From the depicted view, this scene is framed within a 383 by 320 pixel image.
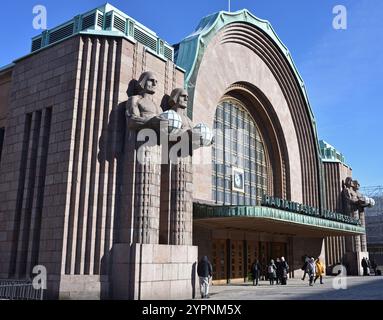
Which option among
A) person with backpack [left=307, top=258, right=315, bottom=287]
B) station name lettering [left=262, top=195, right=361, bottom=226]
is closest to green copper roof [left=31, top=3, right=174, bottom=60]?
station name lettering [left=262, top=195, right=361, bottom=226]

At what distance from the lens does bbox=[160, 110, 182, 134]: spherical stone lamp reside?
17594 millimetres

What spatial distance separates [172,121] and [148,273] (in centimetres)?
590

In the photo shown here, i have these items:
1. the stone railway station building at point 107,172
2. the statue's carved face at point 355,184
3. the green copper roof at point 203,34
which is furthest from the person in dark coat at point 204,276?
the statue's carved face at point 355,184

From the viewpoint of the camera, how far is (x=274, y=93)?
32.4 meters

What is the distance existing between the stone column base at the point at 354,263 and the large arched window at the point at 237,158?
10.7m

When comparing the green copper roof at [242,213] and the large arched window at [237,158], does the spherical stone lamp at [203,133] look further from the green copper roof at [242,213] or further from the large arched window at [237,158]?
the large arched window at [237,158]

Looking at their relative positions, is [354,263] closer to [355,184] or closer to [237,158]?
[355,184]

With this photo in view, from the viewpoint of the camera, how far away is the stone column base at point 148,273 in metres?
15.9

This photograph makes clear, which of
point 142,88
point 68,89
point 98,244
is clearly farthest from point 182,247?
point 68,89

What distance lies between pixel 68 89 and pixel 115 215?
5.34 metres

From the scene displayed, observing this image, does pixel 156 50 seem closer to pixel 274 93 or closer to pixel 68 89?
pixel 68 89

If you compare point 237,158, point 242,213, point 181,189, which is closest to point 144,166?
point 181,189

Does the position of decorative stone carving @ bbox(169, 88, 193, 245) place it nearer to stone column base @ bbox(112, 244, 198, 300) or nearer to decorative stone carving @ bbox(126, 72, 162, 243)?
stone column base @ bbox(112, 244, 198, 300)

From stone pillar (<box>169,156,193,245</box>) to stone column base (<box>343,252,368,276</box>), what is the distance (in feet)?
70.2
